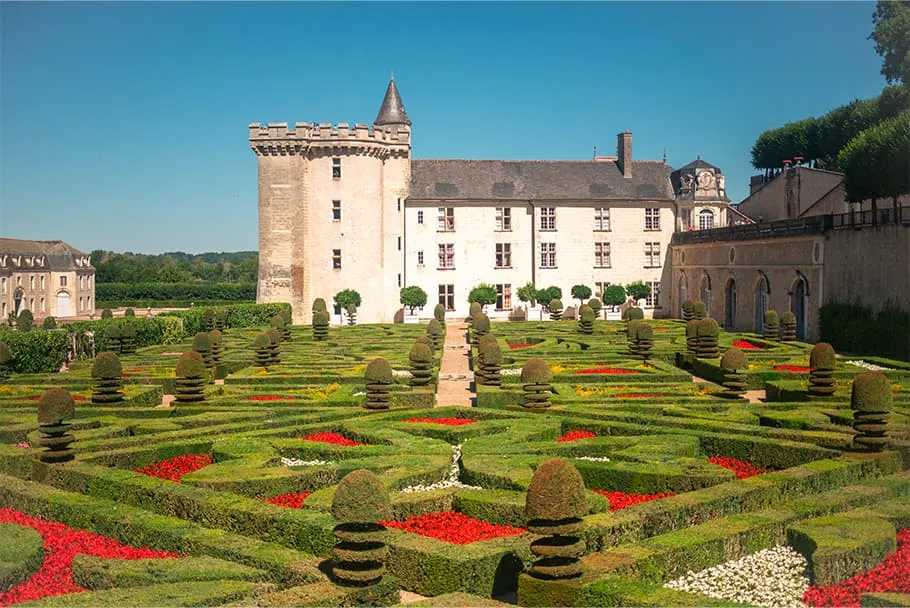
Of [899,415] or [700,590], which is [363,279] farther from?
[700,590]

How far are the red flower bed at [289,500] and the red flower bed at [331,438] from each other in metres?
3.32

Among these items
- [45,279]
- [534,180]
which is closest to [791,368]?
[534,180]

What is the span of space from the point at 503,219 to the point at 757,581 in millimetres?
45194

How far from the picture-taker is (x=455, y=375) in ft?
94.6

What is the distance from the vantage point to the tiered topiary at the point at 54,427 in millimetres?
15617

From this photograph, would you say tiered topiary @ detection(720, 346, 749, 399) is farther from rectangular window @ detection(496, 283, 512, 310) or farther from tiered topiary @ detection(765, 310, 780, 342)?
rectangular window @ detection(496, 283, 512, 310)

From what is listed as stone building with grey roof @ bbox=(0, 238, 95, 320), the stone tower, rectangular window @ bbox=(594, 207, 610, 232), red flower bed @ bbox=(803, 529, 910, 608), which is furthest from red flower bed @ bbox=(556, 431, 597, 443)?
stone building with grey roof @ bbox=(0, 238, 95, 320)

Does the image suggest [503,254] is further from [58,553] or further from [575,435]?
[58,553]

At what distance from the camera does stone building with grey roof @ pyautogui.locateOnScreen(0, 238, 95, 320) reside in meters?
61.7

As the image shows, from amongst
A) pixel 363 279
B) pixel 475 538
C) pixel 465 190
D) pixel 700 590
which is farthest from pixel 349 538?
pixel 465 190

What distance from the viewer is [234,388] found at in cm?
2402

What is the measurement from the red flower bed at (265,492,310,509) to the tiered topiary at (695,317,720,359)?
1720cm

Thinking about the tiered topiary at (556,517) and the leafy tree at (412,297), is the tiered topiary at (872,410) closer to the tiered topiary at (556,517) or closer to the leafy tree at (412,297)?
the tiered topiary at (556,517)

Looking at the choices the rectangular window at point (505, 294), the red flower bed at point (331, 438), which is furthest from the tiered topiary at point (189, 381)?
the rectangular window at point (505, 294)
